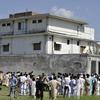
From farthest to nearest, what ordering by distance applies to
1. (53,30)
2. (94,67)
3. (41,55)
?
(53,30) → (41,55) → (94,67)

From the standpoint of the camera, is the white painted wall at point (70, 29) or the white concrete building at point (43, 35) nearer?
the white concrete building at point (43, 35)

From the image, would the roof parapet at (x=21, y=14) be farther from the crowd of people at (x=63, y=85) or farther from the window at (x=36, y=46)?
the crowd of people at (x=63, y=85)

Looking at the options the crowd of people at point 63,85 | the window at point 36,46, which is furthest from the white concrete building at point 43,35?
the crowd of people at point 63,85

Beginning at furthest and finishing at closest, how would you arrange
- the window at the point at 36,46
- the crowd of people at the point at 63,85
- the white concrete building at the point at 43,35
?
the window at the point at 36,46
the white concrete building at the point at 43,35
the crowd of people at the point at 63,85

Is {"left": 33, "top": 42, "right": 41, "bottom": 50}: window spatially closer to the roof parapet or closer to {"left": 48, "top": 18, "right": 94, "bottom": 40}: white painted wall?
{"left": 48, "top": 18, "right": 94, "bottom": 40}: white painted wall

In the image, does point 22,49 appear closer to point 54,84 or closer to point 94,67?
A: point 94,67

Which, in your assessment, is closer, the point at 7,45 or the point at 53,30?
the point at 53,30

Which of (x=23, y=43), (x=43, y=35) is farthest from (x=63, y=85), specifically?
(x=23, y=43)

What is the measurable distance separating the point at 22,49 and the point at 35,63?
6751 mm

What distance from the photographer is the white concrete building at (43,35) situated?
49156 mm

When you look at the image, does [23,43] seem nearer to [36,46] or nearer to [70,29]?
[36,46]

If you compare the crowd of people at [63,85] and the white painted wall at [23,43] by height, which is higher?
the white painted wall at [23,43]

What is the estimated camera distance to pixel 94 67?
40.8 m

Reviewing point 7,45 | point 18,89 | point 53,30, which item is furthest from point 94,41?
point 18,89
